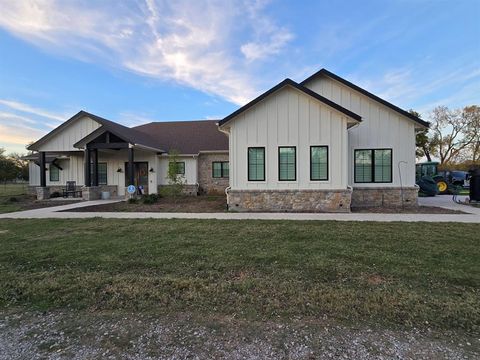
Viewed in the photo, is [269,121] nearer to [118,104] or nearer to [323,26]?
[323,26]

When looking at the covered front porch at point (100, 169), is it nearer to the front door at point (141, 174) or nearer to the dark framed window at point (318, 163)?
the front door at point (141, 174)

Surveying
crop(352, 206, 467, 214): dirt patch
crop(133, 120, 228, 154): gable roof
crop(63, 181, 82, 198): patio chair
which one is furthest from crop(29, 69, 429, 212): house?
crop(63, 181, 82, 198): patio chair

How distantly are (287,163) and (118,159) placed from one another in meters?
13.2

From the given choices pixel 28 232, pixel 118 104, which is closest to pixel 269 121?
pixel 28 232

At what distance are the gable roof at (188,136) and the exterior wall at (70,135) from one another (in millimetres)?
4483

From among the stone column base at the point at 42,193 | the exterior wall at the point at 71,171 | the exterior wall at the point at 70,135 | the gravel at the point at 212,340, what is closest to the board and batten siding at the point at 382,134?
the gravel at the point at 212,340

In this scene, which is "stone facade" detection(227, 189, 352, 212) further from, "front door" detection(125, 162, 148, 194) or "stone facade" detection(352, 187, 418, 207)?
"front door" detection(125, 162, 148, 194)

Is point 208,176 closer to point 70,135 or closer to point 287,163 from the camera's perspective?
point 287,163

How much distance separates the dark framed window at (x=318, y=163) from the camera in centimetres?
1120

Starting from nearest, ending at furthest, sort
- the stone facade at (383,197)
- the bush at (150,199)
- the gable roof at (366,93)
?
the gable roof at (366,93) → the stone facade at (383,197) → the bush at (150,199)

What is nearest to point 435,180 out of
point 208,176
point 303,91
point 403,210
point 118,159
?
point 403,210

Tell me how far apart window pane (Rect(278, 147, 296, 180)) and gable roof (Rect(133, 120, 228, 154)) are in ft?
27.1

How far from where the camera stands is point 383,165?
12578 mm

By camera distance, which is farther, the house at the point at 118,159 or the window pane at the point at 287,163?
the house at the point at 118,159
